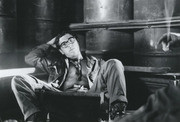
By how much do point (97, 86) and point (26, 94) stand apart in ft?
2.92

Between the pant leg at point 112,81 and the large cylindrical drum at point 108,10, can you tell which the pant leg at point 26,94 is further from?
the large cylindrical drum at point 108,10

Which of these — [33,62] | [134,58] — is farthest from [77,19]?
[33,62]

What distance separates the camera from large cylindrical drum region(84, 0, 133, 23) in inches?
194

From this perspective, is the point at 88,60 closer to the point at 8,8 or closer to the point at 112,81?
the point at 112,81

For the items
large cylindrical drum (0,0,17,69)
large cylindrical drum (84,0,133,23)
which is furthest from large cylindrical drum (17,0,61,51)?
large cylindrical drum (84,0,133,23)

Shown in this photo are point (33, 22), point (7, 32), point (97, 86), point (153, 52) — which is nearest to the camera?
point (97, 86)

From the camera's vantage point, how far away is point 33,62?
383 centimetres

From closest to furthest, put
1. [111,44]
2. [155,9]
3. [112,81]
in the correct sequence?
[112,81], [155,9], [111,44]

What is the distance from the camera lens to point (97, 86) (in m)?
3.43

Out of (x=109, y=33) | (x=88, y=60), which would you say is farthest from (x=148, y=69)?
(x=109, y=33)

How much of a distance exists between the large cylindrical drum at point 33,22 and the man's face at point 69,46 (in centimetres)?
209

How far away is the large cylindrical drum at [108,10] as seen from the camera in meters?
4.92

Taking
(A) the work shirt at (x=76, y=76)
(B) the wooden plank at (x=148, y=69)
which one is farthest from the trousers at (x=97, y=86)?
(B) the wooden plank at (x=148, y=69)

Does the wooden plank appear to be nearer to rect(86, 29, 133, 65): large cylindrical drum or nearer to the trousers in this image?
the trousers
